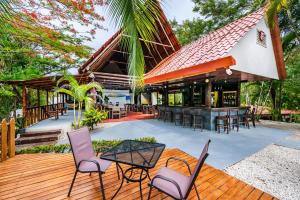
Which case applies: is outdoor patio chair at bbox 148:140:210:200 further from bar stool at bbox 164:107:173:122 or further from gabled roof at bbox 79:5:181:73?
bar stool at bbox 164:107:173:122

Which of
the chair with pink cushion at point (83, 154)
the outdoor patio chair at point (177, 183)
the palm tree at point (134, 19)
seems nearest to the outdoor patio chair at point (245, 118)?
the outdoor patio chair at point (177, 183)

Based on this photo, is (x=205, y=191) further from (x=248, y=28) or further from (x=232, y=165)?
(x=248, y=28)

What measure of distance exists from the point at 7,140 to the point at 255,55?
9286 millimetres

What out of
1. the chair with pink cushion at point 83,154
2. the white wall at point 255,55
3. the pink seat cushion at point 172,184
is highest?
the white wall at point 255,55

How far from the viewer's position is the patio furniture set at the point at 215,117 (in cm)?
719

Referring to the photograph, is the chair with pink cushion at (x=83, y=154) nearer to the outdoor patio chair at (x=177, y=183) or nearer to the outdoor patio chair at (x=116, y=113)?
the outdoor patio chair at (x=177, y=183)

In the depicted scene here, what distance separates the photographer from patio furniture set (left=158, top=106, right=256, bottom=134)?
719 centimetres

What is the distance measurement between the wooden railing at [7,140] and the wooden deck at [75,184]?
1.09ft

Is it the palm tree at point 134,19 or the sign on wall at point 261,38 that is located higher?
the sign on wall at point 261,38

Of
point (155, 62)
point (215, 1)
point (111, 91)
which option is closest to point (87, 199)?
point (155, 62)

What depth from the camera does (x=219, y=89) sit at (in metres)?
11.6

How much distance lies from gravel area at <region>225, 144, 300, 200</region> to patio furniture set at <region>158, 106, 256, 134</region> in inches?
96.6

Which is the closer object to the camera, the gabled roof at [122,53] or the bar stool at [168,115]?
the gabled roof at [122,53]

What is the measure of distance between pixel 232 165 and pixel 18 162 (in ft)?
16.3
